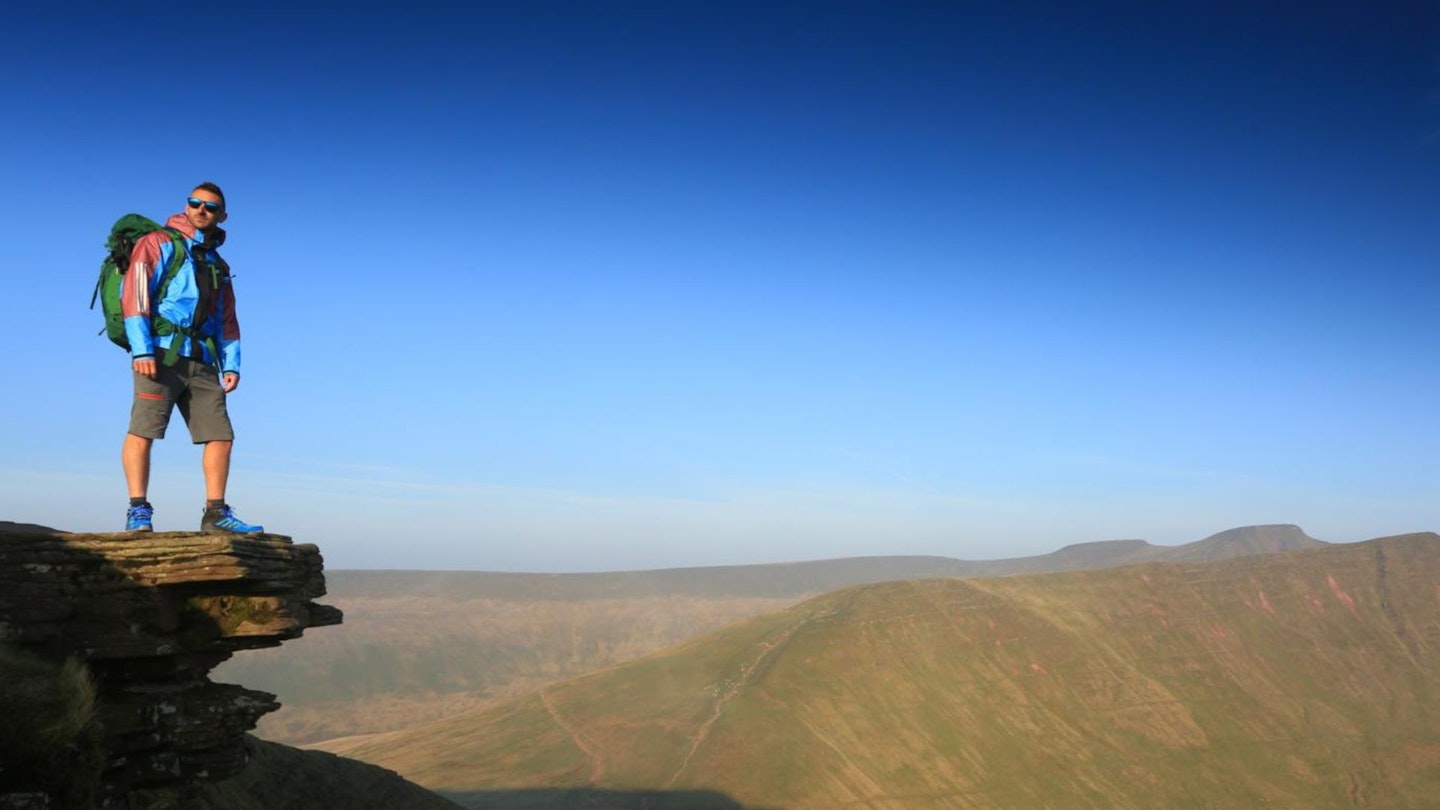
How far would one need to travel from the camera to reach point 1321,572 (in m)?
139

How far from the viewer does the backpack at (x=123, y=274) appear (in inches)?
460

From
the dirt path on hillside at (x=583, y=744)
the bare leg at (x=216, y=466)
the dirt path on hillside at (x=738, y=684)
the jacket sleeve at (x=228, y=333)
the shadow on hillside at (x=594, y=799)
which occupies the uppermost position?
the jacket sleeve at (x=228, y=333)

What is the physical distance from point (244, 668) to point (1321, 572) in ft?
579

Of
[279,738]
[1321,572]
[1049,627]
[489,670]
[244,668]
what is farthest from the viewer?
[489,670]

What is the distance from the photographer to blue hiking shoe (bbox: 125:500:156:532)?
1198cm

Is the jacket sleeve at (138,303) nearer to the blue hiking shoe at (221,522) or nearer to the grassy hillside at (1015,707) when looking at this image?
the blue hiking shoe at (221,522)

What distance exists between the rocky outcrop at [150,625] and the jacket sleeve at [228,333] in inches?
93.7

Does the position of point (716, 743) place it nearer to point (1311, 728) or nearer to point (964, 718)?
point (964, 718)

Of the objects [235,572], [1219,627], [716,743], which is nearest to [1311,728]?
[1219,627]

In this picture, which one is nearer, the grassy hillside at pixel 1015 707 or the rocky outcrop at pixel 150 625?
the rocky outcrop at pixel 150 625

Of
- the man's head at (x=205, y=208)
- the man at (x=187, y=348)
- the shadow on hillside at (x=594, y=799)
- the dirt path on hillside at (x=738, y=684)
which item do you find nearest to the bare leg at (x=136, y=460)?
the man at (x=187, y=348)

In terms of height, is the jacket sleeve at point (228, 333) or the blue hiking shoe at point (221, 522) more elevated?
the jacket sleeve at point (228, 333)

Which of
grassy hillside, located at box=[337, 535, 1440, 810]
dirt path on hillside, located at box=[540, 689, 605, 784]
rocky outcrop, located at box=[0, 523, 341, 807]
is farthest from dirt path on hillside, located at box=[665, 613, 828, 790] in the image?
rocky outcrop, located at box=[0, 523, 341, 807]

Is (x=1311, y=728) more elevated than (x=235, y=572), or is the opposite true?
(x=235, y=572)
